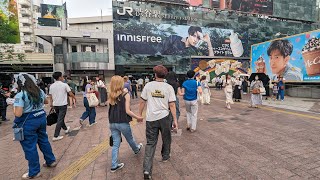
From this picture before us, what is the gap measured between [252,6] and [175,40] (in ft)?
60.0

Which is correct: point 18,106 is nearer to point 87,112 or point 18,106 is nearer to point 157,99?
point 157,99

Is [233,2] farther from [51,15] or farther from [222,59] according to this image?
[51,15]

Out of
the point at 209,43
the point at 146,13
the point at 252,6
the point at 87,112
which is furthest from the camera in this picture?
the point at 252,6

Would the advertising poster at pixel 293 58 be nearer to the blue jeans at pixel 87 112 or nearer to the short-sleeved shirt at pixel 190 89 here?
the short-sleeved shirt at pixel 190 89

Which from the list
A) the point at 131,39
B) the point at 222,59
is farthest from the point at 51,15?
the point at 222,59

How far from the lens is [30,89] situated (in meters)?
3.29

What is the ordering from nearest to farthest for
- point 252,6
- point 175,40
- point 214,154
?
point 214,154
point 175,40
point 252,6

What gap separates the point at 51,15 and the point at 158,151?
36352 millimetres

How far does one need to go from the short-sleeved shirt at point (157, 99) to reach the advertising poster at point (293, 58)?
15.5 meters

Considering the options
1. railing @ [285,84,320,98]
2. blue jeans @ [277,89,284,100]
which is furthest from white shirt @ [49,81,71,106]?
railing @ [285,84,320,98]

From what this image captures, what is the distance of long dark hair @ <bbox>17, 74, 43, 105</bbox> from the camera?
327 centimetres

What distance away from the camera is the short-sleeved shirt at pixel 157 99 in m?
3.23

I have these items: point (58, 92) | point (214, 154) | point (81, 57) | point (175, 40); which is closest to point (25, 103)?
point (58, 92)

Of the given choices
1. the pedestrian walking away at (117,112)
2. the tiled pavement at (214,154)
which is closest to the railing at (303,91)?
the tiled pavement at (214,154)
